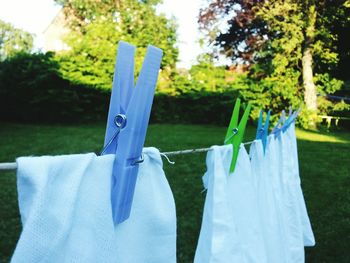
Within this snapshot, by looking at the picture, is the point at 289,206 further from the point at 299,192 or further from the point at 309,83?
the point at 309,83

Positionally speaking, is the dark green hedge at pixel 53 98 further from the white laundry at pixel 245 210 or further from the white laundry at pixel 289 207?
the white laundry at pixel 245 210

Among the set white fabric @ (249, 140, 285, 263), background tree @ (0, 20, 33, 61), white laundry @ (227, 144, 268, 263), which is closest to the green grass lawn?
white fabric @ (249, 140, 285, 263)

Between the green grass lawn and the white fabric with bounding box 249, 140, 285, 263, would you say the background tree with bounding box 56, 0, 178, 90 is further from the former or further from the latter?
the white fabric with bounding box 249, 140, 285, 263

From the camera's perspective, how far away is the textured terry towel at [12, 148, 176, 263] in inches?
26.3

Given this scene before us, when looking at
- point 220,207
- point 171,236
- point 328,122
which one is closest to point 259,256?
point 220,207

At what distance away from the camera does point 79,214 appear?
0.74 m

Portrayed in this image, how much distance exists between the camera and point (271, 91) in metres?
10.6

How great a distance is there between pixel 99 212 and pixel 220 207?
1.96 ft

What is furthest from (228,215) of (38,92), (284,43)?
(38,92)

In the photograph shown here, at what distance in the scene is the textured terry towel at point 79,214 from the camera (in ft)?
2.19

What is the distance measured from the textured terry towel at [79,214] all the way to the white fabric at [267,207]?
79 centimetres

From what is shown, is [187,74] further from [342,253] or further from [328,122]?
A: [342,253]

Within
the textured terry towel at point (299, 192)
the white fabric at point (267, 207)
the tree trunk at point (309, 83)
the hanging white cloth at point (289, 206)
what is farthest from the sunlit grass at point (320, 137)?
the white fabric at point (267, 207)

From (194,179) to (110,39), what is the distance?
8705 millimetres
